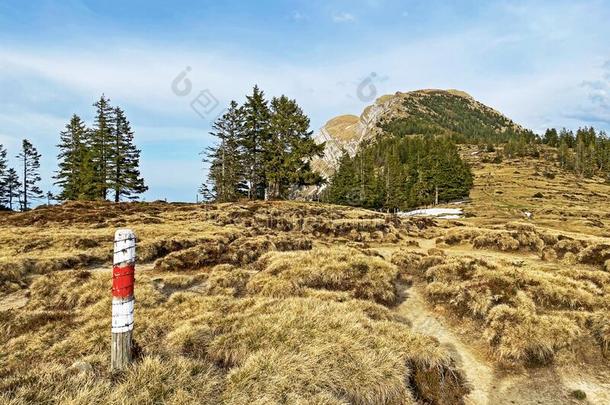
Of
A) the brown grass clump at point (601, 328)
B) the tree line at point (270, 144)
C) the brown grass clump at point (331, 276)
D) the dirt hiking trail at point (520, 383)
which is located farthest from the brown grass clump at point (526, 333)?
the tree line at point (270, 144)

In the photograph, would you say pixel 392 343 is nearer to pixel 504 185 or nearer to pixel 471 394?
pixel 471 394

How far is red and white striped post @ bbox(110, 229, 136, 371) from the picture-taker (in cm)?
636

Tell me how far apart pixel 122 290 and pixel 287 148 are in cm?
5424

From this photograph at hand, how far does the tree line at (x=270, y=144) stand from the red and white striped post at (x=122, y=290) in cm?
5171

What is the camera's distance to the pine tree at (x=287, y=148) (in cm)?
5859

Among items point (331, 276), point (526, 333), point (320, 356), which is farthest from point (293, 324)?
point (526, 333)

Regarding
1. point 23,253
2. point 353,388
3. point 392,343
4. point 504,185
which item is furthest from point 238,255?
point 504,185

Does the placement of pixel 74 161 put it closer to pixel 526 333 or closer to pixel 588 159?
pixel 526 333

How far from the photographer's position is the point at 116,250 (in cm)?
636

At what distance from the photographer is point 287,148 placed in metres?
59.7

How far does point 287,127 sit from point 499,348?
5130 cm

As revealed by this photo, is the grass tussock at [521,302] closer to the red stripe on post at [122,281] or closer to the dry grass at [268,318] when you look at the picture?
the dry grass at [268,318]

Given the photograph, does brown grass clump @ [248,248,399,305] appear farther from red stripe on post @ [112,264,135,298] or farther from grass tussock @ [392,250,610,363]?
red stripe on post @ [112,264,135,298]

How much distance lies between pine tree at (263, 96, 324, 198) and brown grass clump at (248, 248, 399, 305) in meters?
38.6
